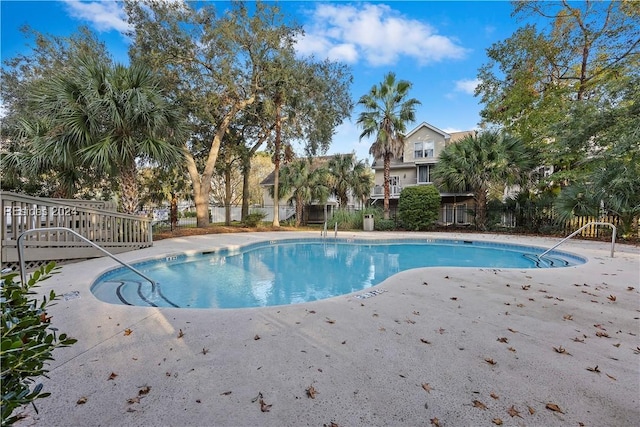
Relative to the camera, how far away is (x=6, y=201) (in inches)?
220

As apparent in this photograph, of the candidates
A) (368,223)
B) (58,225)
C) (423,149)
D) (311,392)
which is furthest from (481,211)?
(58,225)

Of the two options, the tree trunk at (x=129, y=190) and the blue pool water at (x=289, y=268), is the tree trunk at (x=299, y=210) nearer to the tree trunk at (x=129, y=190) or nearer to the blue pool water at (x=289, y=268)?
the blue pool water at (x=289, y=268)

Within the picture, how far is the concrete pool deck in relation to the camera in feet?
6.32

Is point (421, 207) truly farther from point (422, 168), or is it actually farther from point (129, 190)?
point (129, 190)

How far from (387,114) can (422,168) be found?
286 inches

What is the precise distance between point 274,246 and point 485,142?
12071mm

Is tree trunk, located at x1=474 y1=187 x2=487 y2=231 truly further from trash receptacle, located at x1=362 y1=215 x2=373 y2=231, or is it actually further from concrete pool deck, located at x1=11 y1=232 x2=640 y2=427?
concrete pool deck, located at x1=11 y1=232 x2=640 y2=427

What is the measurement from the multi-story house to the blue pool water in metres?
9.97

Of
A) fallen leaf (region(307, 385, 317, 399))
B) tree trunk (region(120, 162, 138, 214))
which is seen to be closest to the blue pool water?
tree trunk (region(120, 162, 138, 214))

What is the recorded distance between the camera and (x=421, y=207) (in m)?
16.0

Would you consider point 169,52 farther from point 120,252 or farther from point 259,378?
point 259,378

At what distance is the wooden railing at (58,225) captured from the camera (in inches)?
231

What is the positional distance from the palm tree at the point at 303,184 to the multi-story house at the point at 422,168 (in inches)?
230

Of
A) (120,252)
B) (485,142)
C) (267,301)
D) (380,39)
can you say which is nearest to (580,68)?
(485,142)
